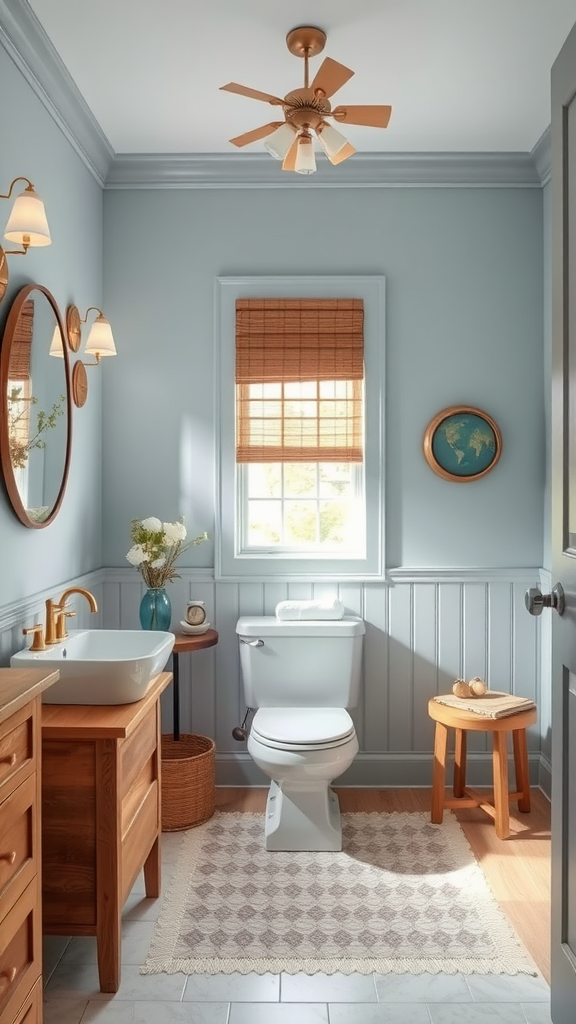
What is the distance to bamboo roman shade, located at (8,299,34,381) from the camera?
2441mm

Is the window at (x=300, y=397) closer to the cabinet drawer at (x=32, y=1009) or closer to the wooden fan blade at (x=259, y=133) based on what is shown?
the wooden fan blade at (x=259, y=133)

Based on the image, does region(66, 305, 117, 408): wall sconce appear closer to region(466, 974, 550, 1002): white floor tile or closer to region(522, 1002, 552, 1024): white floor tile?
region(466, 974, 550, 1002): white floor tile

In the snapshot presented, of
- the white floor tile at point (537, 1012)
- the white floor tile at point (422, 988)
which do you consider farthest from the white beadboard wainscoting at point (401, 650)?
the white floor tile at point (537, 1012)

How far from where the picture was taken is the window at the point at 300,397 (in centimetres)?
355

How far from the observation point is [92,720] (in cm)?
214

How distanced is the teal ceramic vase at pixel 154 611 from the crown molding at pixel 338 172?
179 centimetres

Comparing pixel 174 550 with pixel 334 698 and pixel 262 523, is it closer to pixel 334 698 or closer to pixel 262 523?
pixel 262 523

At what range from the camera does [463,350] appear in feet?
11.7

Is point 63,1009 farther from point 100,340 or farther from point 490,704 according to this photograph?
point 100,340

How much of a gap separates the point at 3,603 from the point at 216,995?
4.06 ft

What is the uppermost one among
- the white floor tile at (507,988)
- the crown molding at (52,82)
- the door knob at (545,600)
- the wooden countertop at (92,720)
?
the crown molding at (52,82)

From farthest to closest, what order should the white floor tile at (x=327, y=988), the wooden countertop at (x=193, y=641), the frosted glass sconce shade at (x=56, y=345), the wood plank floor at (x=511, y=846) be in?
the wooden countertop at (x=193, y=641), the frosted glass sconce shade at (x=56, y=345), the wood plank floor at (x=511, y=846), the white floor tile at (x=327, y=988)

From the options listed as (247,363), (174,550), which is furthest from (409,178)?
(174,550)

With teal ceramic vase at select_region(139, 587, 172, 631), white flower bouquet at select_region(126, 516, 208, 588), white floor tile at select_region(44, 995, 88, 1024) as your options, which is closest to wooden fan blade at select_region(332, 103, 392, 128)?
white flower bouquet at select_region(126, 516, 208, 588)
